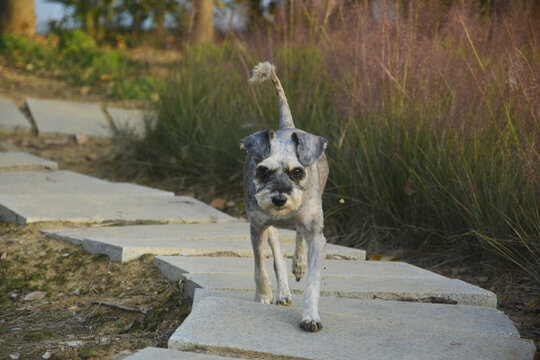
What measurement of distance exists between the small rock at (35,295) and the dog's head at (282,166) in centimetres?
185

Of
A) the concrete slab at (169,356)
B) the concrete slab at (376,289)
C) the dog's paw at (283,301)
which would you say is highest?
the concrete slab at (169,356)

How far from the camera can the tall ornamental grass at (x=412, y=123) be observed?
4762 mm

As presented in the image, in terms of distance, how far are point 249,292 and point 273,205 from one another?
992 millimetres

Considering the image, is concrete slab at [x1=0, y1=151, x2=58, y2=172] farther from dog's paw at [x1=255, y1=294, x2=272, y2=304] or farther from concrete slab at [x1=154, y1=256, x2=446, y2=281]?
dog's paw at [x1=255, y1=294, x2=272, y2=304]

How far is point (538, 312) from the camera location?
14.0 feet

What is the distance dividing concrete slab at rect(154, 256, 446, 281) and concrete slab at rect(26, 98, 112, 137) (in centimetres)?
462

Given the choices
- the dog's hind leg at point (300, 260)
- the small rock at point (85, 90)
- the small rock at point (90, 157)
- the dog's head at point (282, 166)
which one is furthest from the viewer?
the small rock at point (85, 90)

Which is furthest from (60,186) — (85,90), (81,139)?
(85,90)

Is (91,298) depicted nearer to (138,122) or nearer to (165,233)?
(165,233)

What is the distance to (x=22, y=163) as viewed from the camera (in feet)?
23.2

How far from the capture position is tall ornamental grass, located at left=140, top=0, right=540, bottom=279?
4762mm

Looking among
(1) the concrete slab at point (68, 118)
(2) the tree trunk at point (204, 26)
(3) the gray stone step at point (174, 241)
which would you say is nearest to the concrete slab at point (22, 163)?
(1) the concrete slab at point (68, 118)

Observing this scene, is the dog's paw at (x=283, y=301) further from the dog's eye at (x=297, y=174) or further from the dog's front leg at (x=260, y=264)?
the dog's eye at (x=297, y=174)

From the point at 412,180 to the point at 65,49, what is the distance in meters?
9.55
